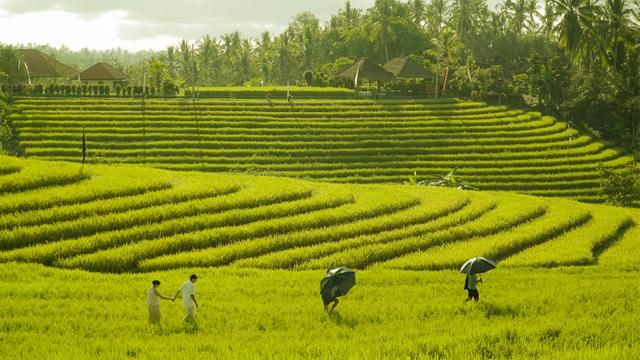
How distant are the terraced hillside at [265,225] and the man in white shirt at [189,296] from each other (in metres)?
6.71

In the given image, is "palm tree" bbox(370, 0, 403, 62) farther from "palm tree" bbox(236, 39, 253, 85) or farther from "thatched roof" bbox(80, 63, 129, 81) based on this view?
"thatched roof" bbox(80, 63, 129, 81)

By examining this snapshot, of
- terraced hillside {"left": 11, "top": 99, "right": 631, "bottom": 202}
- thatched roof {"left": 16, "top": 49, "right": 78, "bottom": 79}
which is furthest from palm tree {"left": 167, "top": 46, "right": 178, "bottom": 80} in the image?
terraced hillside {"left": 11, "top": 99, "right": 631, "bottom": 202}

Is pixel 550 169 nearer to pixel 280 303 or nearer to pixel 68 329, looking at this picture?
pixel 280 303

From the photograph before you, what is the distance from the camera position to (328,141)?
5359cm

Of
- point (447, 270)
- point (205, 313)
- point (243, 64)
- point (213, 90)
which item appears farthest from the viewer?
point (243, 64)

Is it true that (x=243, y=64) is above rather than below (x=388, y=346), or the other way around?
above

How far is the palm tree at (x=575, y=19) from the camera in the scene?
62.6 metres

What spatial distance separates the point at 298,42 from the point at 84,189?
92356 mm

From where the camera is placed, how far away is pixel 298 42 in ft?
386

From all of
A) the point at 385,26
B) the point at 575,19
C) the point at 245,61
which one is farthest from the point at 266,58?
the point at 575,19

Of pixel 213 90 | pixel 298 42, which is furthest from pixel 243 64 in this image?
pixel 213 90

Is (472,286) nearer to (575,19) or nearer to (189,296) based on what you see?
(189,296)

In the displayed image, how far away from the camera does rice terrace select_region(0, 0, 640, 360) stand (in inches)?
632

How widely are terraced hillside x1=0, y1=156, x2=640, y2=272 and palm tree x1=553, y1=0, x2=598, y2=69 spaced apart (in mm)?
32144
